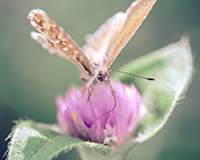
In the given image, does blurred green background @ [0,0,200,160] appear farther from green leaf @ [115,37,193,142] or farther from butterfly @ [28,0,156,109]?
butterfly @ [28,0,156,109]

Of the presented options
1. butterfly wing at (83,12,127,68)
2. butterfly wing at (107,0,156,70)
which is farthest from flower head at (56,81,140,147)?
butterfly wing at (83,12,127,68)

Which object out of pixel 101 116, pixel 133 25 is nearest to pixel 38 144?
pixel 101 116

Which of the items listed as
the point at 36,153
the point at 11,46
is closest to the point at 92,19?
the point at 11,46

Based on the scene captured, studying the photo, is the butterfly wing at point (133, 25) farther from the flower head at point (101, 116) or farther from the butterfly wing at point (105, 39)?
the butterfly wing at point (105, 39)

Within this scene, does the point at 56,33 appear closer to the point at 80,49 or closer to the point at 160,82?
the point at 80,49

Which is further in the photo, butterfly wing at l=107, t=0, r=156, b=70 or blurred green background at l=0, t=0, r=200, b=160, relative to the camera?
blurred green background at l=0, t=0, r=200, b=160

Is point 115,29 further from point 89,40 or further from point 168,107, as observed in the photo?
point 168,107
